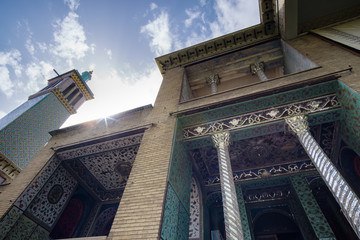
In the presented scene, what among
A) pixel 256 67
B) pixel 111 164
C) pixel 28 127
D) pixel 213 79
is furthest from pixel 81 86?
pixel 256 67

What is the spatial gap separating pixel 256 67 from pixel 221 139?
4.17 m

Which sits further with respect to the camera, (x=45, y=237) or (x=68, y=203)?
(x=68, y=203)

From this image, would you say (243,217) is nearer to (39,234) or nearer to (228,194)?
(228,194)

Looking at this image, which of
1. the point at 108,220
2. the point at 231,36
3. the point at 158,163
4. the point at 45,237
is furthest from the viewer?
the point at 231,36

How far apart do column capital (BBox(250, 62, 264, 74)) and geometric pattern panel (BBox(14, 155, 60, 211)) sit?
7164mm

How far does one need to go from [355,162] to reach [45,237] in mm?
7530

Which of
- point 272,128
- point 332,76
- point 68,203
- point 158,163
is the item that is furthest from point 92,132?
point 332,76

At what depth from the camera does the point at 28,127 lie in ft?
31.8

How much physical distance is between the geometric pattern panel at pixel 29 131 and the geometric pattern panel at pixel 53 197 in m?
4.63

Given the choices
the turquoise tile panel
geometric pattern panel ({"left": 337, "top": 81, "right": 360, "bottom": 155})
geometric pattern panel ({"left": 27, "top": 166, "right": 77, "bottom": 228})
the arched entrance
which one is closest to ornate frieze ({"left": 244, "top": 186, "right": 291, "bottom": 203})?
the arched entrance

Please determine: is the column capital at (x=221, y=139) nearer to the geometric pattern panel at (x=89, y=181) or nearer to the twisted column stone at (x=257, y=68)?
the twisted column stone at (x=257, y=68)

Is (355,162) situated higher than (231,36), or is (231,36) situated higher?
(231,36)

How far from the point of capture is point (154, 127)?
468cm

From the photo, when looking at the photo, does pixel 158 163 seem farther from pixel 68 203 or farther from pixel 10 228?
pixel 68 203
